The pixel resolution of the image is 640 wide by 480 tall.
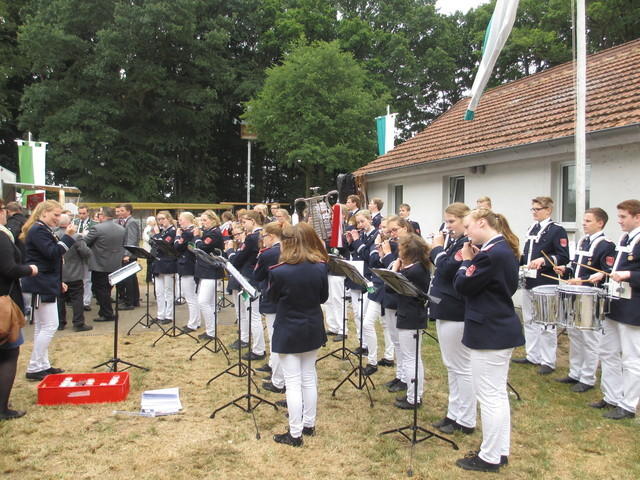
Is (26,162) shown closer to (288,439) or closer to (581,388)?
(288,439)

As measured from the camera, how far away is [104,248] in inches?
377

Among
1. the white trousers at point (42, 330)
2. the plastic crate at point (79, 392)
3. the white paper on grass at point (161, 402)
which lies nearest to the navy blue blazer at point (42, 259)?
the white trousers at point (42, 330)

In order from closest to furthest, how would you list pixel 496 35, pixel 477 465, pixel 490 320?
pixel 490 320 → pixel 477 465 → pixel 496 35

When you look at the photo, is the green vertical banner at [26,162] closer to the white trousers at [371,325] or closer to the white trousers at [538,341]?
the white trousers at [371,325]

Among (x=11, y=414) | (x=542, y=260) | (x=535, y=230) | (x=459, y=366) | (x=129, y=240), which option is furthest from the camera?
(x=129, y=240)

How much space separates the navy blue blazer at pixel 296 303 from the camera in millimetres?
4484

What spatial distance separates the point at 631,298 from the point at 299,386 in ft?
11.3

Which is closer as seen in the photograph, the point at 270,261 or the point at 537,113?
the point at 270,261

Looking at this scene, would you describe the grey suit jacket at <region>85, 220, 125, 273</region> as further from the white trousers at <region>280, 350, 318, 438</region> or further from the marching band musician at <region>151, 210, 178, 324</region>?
the white trousers at <region>280, 350, 318, 438</region>

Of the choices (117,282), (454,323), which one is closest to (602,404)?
(454,323)

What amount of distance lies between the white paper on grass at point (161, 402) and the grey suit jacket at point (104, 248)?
15.1 ft

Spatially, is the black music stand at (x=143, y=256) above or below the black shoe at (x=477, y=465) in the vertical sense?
above

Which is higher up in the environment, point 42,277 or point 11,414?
point 42,277

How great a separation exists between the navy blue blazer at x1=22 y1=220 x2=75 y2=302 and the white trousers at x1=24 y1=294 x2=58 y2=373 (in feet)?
0.41
